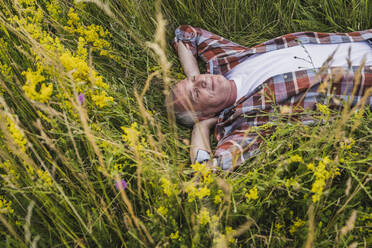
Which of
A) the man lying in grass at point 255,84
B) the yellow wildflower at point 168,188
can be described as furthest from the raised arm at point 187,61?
the yellow wildflower at point 168,188

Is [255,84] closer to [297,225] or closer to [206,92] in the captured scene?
[206,92]

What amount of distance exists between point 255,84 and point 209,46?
67 centimetres

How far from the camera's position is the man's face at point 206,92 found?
217 cm

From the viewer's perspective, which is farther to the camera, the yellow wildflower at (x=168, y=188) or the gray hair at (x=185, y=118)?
the gray hair at (x=185, y=118)

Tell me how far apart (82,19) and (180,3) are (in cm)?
93

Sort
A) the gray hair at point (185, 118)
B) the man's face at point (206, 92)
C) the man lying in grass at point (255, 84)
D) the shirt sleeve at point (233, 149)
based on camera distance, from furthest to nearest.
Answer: the gray hair at point (185, 118), the man's face at point (206, 92), the man lying in grass at point (255, 84), the shirt sleeve at point (233, 149)

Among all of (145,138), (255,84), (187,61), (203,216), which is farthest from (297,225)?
(187,61)

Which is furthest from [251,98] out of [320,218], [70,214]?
[70,214]

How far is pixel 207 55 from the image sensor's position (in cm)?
262

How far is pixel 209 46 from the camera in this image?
8.61 feet

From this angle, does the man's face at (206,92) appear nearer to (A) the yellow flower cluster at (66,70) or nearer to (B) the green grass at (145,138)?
(B) the green grass at (145,138)

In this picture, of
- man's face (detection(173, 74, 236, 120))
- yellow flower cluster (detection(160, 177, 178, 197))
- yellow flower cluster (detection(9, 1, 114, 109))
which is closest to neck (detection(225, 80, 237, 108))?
man's face (detection(173, 74, 236, 120))

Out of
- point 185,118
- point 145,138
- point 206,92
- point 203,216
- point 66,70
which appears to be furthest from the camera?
point 185,118

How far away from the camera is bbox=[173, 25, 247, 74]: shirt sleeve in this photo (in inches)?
101
